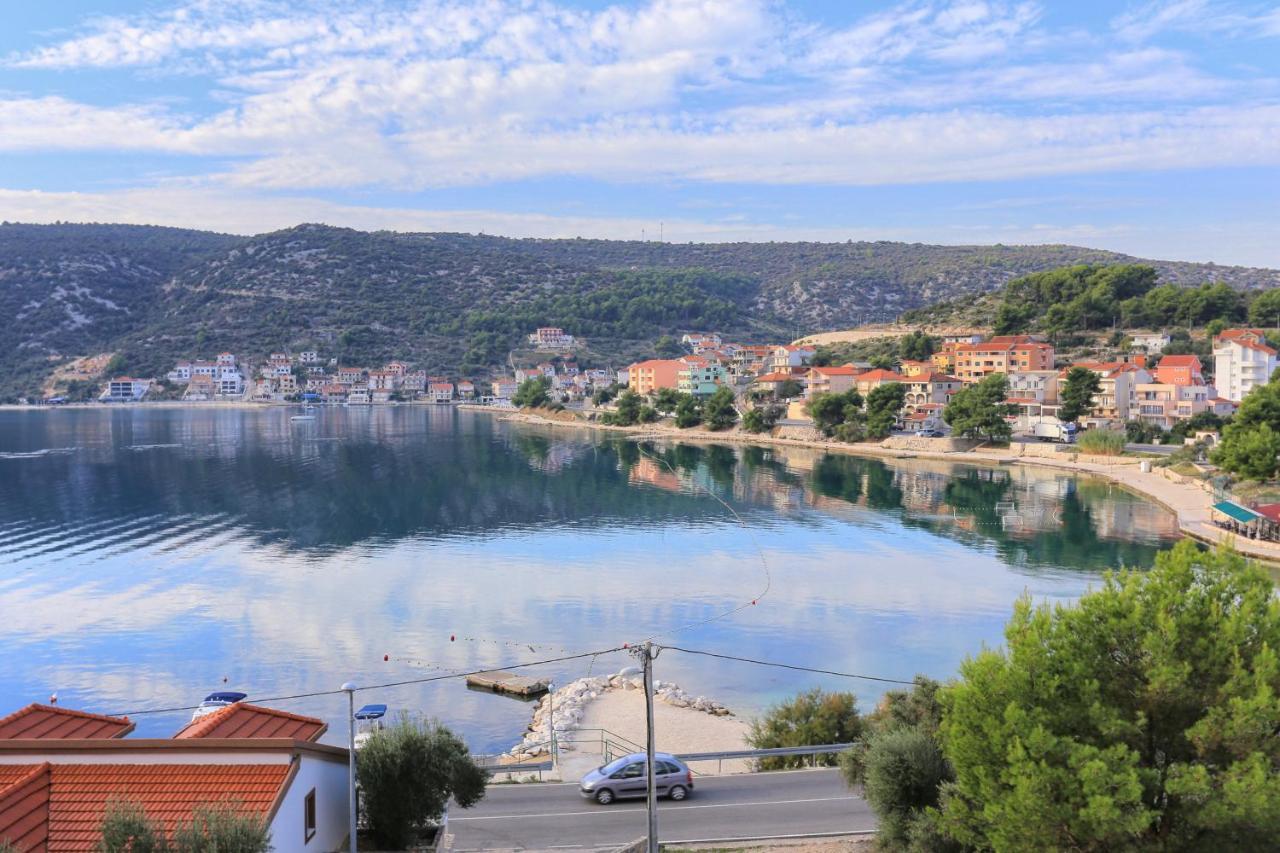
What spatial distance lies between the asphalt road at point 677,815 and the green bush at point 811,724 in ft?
7.65

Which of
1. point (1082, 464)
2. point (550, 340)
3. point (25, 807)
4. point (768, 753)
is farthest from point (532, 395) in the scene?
point (25, 807)

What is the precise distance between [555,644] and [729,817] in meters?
12.2

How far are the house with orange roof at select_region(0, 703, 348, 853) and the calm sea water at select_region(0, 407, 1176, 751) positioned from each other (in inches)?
348

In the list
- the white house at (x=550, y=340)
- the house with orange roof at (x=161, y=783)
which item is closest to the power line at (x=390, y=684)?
the house with orange roof at (x=161, y=783)

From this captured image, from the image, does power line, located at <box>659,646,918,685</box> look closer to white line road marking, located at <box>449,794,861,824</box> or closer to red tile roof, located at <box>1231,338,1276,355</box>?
white line road marking, located at <box>449,794,861,824</box>

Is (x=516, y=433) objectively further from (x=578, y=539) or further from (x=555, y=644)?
(x=555, y=644)

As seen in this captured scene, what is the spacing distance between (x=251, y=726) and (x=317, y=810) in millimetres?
1069

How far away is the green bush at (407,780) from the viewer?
435 inches

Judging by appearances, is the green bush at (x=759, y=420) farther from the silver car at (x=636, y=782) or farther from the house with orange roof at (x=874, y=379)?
the silver car at (x=636, y=782)

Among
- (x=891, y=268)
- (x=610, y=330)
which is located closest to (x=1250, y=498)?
(x=610, y=330)

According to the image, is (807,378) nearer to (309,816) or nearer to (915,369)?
(915,369)

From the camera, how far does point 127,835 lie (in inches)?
297

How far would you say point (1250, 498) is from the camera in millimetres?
37750

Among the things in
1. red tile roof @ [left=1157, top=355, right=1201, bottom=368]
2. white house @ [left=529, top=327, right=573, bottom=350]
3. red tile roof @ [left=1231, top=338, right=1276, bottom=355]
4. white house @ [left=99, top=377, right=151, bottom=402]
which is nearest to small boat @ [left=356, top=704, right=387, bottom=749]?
red tile roof @ [left=1157, top=355, right=1201, bottom=368]
